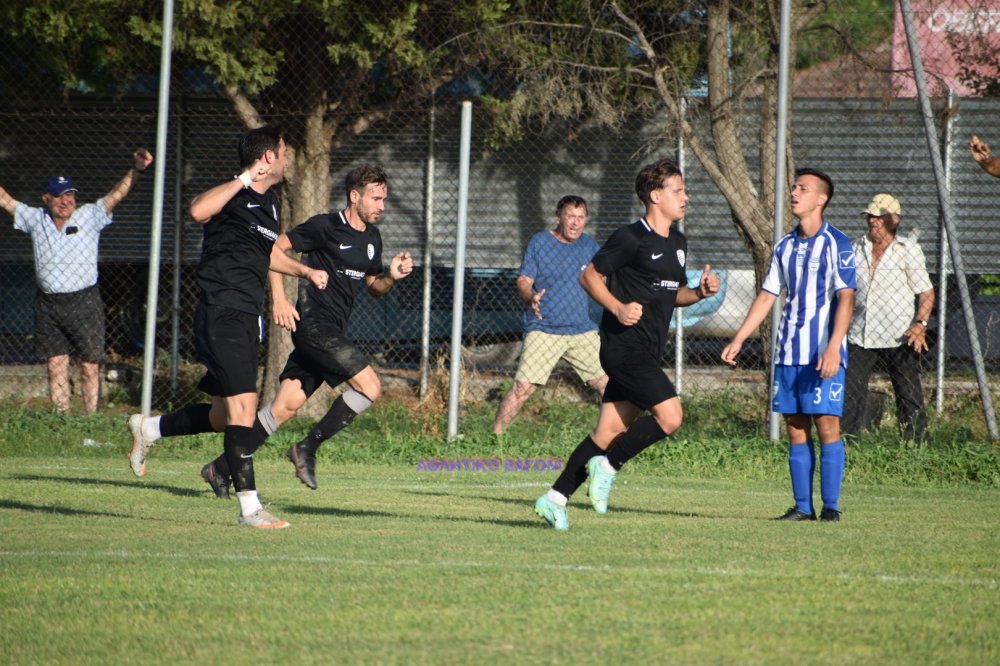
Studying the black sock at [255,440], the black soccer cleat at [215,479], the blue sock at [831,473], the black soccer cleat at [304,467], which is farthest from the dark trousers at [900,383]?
the black soccer cleat at [215,479]

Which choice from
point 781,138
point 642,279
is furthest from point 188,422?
point 781,138

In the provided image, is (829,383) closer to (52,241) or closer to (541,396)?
(541,396)

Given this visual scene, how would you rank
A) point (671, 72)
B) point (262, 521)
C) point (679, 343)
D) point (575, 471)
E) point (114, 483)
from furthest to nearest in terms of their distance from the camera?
1. point (679, 343)
2. point (671, 72)
3. point (114, 483)
4. point (575, 471)
5. point (262, 521)

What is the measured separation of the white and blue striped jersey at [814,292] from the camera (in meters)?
7.94

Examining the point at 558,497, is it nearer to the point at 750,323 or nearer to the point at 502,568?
the point at 502,568

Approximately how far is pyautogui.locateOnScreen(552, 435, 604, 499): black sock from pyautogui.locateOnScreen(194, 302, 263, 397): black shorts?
1773 mm

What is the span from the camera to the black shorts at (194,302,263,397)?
7.45 meters

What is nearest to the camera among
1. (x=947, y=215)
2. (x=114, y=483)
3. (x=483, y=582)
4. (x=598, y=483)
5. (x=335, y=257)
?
(x=483, y=582)

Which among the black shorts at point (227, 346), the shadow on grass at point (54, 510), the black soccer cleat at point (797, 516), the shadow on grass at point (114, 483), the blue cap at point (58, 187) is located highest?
the blue cap at point (58, 187)

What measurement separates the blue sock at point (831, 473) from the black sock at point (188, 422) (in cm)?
372

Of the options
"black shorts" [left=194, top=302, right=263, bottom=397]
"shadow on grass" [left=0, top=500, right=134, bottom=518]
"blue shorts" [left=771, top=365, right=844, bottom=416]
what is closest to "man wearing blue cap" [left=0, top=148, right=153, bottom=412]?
"shadow on grass" [left=0, top=500, right=134, bottom=518]

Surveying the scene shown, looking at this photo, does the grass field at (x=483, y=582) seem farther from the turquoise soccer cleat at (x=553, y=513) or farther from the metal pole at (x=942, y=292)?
the metal pole at (x=942, y=292)

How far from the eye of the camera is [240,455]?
734cm

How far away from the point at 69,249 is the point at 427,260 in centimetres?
334
